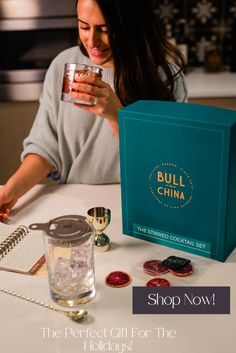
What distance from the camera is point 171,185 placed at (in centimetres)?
106

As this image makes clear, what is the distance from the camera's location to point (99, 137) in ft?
5.64

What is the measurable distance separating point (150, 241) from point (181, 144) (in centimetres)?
27

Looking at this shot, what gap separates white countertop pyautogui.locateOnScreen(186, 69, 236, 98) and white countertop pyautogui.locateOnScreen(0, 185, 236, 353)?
140 centimetres

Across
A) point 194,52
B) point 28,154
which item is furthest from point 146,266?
point 194,52

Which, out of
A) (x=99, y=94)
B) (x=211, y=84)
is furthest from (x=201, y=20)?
(x=99, y=94)

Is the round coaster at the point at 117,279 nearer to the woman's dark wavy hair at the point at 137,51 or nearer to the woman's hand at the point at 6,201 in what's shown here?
the woman's hand at the point at 6,201

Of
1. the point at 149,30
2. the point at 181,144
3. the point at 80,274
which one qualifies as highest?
the point at 149,30

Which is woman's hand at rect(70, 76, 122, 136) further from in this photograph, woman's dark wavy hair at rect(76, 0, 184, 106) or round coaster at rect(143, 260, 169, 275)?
round coaster at rect(143, 260, 169, 275)

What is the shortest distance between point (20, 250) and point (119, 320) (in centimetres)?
33

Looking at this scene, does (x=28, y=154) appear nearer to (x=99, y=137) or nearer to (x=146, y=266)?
(x=99, y=137)

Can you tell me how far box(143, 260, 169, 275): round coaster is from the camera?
102cm

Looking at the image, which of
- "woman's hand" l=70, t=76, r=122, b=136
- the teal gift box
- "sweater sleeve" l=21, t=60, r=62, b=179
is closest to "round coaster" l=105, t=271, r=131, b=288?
the teal gift box

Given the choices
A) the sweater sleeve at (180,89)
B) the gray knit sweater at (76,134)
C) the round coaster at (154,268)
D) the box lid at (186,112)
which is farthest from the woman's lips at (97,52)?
the round coaster at (154,268)

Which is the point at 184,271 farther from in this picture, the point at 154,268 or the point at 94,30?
the point at 94,30
